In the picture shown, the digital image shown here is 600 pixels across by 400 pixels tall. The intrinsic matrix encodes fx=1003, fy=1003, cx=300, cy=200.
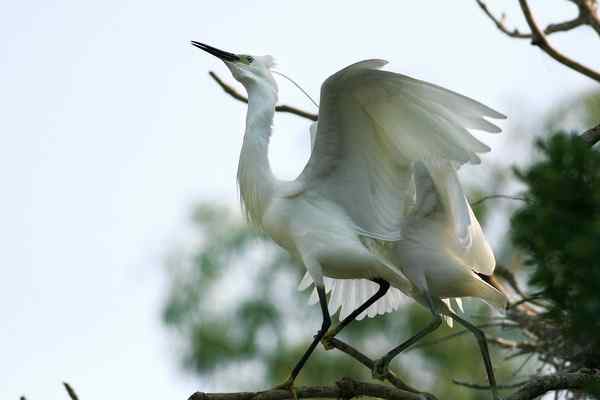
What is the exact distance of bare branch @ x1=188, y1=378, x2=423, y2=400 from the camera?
3.03 m

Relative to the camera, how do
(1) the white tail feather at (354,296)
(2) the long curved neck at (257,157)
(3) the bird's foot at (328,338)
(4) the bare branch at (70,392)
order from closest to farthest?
(4) the bare branch at (70,392)
(3) the bird's foot at (328,338)
(2) the long curved neck at (257,157)
(1) the white tail feather at (354,296)

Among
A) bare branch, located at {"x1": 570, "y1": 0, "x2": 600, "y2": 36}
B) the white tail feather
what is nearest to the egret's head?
the white tail feather

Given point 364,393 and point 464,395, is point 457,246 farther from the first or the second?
point 464,395

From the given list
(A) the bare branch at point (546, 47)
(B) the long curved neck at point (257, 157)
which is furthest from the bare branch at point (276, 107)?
(A) the bare branch at point (546, 47)

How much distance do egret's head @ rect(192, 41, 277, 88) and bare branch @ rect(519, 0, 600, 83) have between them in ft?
4.39

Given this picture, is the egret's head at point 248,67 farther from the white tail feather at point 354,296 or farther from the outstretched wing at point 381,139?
the white tail feather at point 354,296

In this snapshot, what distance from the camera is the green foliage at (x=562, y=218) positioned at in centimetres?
177

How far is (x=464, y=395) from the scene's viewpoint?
10383 mm

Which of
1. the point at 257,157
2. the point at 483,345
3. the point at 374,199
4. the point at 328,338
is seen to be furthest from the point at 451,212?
the point at 257,157

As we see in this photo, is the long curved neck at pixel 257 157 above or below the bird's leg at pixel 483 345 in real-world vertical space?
above

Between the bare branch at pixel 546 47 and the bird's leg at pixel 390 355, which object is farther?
A: the bird's leg at pixel 390 355

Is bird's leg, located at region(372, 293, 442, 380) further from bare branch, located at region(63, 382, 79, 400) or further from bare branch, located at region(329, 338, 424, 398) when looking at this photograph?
bare branch, located at region(63, 382, 79, 400)

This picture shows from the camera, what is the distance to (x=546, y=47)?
10.4 feet

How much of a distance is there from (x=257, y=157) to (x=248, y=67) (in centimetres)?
45
